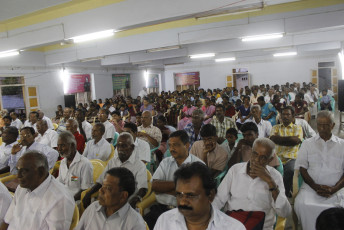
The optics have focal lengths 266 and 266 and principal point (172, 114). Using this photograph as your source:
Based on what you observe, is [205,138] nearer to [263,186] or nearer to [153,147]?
[263,186]

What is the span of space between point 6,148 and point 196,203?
3.90 m

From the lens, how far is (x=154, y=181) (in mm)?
2602

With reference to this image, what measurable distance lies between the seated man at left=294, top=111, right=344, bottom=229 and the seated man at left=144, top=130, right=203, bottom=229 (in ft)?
3.99

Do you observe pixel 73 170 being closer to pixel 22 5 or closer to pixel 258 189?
pixel 258 189

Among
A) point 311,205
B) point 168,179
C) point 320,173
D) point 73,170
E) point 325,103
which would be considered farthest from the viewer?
point 325,103

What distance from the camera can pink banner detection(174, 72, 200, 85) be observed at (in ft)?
65.2

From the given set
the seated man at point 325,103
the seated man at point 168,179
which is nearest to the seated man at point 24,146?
the seated man at point 168,179

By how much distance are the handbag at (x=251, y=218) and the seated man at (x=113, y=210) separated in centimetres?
76

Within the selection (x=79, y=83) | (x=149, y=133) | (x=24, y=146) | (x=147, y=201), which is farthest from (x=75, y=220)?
(x=79, y=83)

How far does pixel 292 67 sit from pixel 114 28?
14.3 metres

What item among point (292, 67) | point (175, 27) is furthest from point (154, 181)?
point (292, 67)

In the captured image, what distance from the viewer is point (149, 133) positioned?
4785 mm

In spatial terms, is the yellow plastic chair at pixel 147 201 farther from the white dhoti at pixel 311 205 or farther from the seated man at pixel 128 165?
the white dhoti at pixel 311 205

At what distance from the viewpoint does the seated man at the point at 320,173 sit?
2588 millimetres
